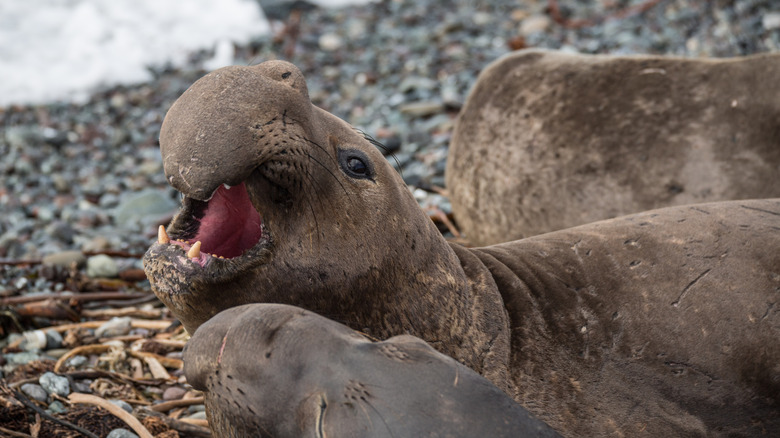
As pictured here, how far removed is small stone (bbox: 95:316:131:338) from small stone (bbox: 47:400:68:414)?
1.01 meters

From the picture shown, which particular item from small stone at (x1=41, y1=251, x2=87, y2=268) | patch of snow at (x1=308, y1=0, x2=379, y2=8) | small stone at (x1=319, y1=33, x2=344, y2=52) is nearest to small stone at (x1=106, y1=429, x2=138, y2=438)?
small stone at (x1=41, y1=251, x2=87, y2=268)

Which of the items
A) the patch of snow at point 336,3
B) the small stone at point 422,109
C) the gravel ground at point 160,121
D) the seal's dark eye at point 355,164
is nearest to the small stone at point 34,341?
the gravel ground at point 160,121

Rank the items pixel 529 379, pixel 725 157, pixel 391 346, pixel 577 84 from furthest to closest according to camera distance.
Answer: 1. pixel 577 84
2. pixel 725 157
3. pixel 529 379
4. pixel 391 346

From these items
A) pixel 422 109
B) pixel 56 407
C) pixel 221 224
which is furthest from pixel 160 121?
pixel 221 224

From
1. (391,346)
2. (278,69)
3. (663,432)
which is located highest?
(278,69)

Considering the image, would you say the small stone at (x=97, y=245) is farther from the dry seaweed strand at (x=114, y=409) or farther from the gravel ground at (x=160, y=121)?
the dry seaweed strand at (x=114, y=409)

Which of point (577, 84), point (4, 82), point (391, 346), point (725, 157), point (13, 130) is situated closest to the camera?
point (391, 346)

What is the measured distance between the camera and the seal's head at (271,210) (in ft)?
8.63

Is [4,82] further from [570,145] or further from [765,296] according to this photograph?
[765,296]

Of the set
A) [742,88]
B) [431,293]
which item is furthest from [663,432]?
[742,88]

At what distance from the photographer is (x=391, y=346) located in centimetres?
226

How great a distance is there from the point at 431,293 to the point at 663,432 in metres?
0.91

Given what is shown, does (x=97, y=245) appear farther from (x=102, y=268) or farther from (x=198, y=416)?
(x=198, y=416)

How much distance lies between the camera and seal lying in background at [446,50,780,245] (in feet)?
16.0
